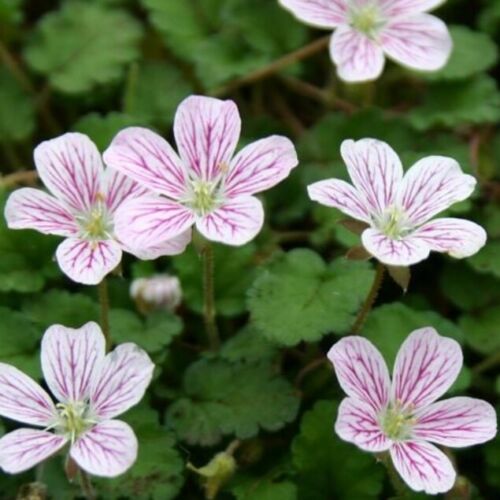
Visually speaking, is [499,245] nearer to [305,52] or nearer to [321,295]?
[321,295]

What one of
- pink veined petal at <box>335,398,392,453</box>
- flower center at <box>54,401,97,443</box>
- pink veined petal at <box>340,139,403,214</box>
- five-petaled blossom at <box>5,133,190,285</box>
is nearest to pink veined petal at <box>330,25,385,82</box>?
pink veined petal at <box>340,139,403,214</box>

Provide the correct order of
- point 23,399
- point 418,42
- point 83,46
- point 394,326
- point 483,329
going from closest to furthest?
point 23,399 < point 394,326 < point 483,329 < point 418,42 < point 83,46

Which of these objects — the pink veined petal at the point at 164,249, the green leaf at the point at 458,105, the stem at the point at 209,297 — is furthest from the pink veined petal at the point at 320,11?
the pink veined petal at the point at 164,249

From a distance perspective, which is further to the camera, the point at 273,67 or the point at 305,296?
the point at 273,67

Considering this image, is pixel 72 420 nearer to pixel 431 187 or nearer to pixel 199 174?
pixel 199 174

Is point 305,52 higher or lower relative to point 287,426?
higher

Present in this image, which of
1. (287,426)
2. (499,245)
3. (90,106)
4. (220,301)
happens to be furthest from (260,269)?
(90,106)

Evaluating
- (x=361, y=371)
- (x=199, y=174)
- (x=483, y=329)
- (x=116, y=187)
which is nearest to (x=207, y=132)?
(x=199, y=174)
